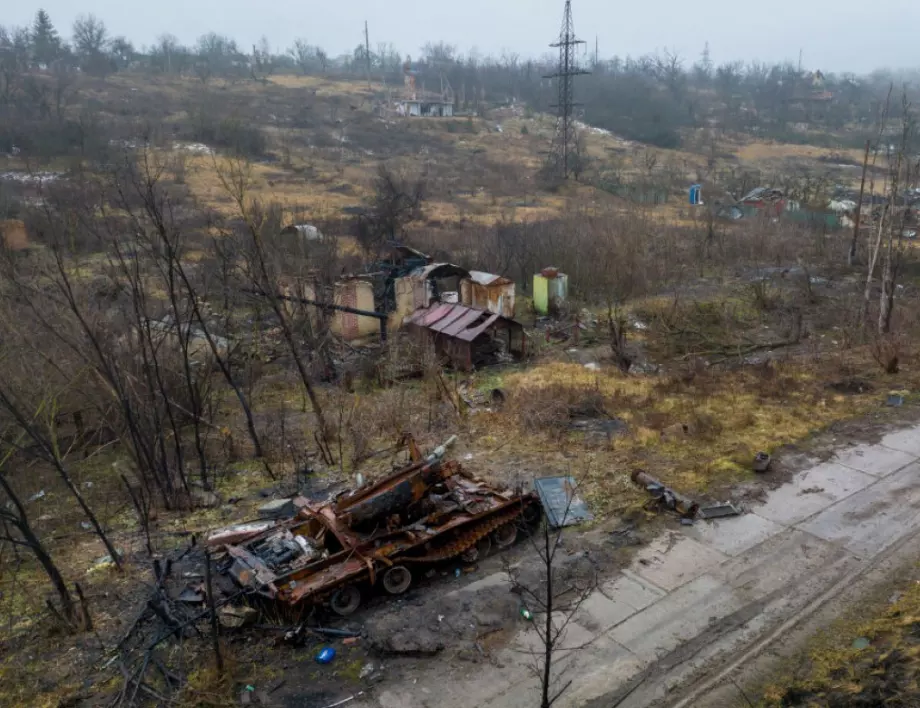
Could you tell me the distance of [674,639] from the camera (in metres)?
6.63

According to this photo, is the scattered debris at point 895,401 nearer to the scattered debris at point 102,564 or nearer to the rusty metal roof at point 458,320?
the rusty metal roof at point 458,320

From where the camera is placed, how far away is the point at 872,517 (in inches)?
338

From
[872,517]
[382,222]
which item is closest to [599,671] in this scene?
[872,517]

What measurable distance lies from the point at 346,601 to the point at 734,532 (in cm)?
469

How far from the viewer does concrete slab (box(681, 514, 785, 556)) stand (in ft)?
26.6

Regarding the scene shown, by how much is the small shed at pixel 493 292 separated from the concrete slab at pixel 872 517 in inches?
407

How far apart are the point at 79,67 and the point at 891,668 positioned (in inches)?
3480

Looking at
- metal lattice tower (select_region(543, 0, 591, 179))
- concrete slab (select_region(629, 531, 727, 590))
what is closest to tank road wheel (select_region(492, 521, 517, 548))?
concrete slab (select_region(629, 531, 727, 590))

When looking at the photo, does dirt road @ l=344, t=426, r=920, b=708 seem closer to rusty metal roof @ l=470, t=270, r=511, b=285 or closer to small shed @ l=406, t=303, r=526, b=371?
small shed @ l=406, t=303, r=526, b=371

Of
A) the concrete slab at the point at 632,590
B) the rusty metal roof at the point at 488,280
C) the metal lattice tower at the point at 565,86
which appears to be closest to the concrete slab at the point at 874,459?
the concrete slab at the point at 632,590

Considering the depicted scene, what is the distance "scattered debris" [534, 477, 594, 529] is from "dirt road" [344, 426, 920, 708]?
992 mm

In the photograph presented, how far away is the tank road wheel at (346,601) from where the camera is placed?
6891mm

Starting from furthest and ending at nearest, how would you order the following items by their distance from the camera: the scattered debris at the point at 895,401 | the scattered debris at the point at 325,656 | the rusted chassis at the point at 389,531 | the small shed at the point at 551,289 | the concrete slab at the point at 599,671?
the small shed at the point at 551,289
the scattered debris at the point at 895,401
the rusted chassis at the point at 389,531
the scattered debris at the point at 325,656
the concrete slab at the point at 599,671

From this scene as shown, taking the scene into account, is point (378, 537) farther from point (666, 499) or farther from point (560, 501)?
point (666, 499)
